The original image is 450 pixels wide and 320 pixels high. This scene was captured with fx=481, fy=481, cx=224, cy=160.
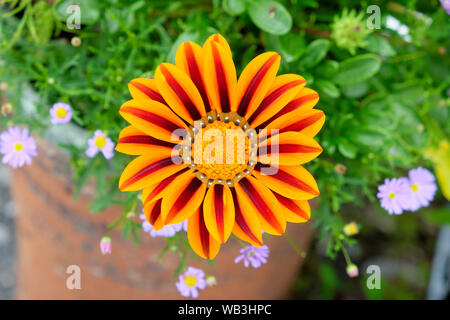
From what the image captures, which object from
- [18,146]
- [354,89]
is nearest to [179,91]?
[18,146]

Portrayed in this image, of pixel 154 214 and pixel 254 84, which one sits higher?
pixel 254 84

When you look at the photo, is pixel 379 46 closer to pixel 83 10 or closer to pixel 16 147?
pixel 83 10

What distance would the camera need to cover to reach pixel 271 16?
763 millimetres

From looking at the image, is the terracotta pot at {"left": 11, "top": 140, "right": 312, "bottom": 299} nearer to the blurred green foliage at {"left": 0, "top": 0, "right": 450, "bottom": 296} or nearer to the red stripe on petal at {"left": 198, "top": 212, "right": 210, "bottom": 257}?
the blurred green foliage at {"left": 0, "top": 0, "right": 450, "bottom": 296}

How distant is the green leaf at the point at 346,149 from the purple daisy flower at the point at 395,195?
0.08 meters

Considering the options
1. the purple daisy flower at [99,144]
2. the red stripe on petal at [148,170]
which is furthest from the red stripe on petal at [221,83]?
the purple daisy flower at [99,144]

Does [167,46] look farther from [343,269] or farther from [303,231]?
[343,269]

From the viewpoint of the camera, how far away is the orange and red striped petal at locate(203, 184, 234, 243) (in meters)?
0.56

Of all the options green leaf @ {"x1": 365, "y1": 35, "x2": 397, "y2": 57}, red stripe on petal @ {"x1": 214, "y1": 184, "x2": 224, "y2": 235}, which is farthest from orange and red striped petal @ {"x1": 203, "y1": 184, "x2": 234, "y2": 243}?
green leaf @ {"x1": 365, "y1": 35, "x2": 397, "y2": 57}

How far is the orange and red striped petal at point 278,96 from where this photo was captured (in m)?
0.56

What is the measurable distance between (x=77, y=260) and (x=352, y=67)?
0.71 m

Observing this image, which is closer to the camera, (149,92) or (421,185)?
(149,92)

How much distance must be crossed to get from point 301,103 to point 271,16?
9.7 inches

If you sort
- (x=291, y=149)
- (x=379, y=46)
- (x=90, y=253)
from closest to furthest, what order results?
(x=291, y=149), (x=379, y=46), (x=90, y=253)
